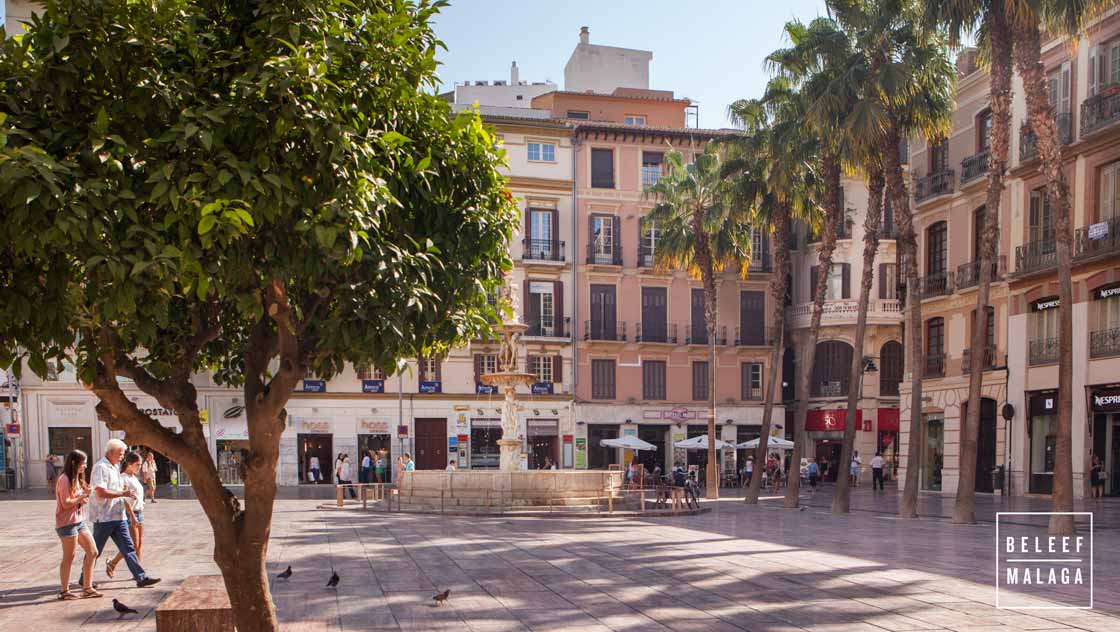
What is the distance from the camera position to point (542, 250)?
53.3 m

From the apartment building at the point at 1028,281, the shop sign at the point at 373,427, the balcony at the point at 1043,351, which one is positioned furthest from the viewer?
the shop sign at the point at 373,427

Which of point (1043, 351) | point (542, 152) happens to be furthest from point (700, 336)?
point (1043, 351)

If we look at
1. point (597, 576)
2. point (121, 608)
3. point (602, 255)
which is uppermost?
point (602, 255)

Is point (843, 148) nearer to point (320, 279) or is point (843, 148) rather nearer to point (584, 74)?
point (320, 279)

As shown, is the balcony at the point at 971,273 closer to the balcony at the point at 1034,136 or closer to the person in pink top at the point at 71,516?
the balcony at the point at 1034,136

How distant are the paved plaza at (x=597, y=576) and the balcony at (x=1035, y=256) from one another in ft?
36.0

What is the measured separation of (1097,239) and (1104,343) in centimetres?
295

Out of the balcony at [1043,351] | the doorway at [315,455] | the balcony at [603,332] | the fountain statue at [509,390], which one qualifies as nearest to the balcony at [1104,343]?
the balcony at [1043,351]

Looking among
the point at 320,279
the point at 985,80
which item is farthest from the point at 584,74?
the point at 320,279

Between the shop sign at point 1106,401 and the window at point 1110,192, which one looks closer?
the shop sign at point 1106,401

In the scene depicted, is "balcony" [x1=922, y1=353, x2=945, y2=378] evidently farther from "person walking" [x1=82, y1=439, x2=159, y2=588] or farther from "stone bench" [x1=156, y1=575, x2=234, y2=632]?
"stone bench" [x1=156, y1=575, x2=234, y2=632]

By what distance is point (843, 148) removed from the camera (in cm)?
2712

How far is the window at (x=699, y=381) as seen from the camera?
54469 millimetres

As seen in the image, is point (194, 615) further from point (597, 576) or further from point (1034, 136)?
point (1034, 136)
